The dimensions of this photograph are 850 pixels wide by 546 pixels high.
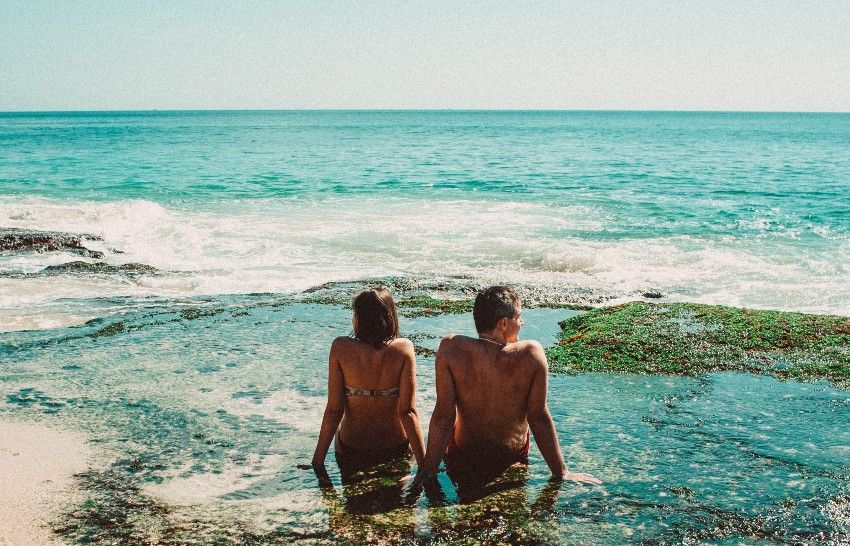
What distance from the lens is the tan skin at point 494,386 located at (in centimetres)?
507

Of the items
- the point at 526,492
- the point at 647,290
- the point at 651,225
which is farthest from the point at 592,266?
the point at 526,492

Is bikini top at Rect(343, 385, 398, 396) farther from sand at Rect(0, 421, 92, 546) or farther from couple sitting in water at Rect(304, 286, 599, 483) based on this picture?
sand at Rect(0, 421, 92, 546)

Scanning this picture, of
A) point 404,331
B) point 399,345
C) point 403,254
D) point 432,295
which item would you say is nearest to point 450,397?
point 399,345

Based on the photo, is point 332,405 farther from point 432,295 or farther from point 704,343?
point 432,295

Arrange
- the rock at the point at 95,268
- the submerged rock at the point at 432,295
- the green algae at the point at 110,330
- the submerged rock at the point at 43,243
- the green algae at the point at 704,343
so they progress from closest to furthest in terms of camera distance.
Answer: the green algae at the point at 704,343
the green algae at the point at 110,330
the submerged rock at the point at 432,295
the rock at the point at 95,268
the submerged rock at the point at 43,243

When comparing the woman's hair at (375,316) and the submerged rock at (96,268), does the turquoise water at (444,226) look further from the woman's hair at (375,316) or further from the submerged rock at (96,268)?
the woman's hair at (375,316)

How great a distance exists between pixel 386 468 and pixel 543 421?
1.27m

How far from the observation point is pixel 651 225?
80.5ft

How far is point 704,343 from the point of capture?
937 cm

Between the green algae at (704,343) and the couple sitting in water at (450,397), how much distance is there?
3383 mm

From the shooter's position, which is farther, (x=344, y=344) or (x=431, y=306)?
(x=431, y=306)

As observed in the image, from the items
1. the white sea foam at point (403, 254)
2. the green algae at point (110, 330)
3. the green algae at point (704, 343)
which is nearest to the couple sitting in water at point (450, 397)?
the green algae at point (704, 343)

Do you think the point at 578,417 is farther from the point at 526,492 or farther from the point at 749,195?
the point at 749,195

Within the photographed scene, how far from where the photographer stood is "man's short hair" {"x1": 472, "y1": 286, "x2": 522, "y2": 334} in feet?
16.4
